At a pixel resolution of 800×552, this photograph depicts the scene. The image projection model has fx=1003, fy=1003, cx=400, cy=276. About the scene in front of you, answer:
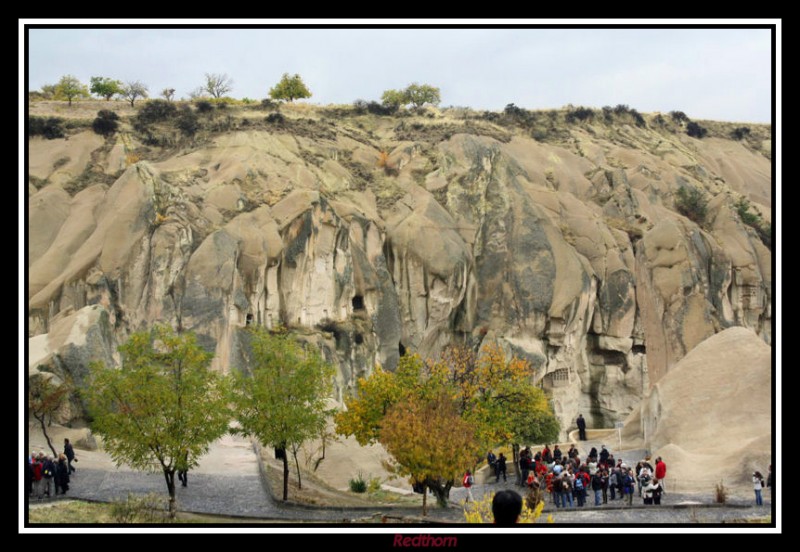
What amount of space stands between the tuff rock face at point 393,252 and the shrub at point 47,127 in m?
1.31

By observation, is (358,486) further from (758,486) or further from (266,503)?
(758,486)

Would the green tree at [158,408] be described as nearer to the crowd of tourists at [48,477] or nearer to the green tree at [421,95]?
the crowd of tourists at [48,477]

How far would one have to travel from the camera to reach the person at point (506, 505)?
8.90 meters

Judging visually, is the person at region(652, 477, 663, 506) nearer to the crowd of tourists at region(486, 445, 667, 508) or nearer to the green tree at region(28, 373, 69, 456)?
the crowd of tourists at region(486, 445, 667, 508)

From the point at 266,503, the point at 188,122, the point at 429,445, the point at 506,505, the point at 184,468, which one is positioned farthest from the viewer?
the point at 188,122

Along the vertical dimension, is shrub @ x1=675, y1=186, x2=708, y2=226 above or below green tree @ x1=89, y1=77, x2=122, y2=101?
below

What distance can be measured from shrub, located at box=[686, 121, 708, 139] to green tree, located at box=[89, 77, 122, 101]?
57.5 metres

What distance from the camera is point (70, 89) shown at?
8225 centimetres

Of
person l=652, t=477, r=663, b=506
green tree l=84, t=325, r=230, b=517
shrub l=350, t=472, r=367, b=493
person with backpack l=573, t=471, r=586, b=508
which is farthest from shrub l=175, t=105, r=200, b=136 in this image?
person l=652, t=477, r=663, b=506

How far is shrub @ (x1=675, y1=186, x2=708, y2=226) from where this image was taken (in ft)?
250

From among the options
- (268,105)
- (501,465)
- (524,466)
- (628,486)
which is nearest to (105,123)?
(268,105)

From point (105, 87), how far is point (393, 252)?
3486 cm

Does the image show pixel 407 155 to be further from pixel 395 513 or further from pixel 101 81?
pixel 395 513
